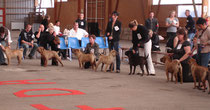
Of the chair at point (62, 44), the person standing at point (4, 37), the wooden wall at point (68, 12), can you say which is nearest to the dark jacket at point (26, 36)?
the chair at point (62, 44)

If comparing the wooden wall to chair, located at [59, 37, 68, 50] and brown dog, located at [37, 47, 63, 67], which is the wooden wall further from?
brown dog, located at [37, 47, 63, 67]

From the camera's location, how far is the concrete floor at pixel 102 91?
19.3 ft

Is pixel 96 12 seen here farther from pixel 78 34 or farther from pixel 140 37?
pixel 140 37

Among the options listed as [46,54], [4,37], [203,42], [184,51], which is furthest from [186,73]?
[4,37]

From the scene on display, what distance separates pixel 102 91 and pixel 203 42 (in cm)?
240

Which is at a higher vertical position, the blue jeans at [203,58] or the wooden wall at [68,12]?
the wooden wall at [68,12]

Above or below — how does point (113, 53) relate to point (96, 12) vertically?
below

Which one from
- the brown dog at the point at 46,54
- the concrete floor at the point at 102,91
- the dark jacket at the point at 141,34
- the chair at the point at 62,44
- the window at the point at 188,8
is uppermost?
the window at the point at 188,8

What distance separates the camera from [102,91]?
7156mm

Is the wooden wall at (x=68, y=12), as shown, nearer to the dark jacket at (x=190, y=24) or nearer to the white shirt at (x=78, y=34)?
the dark jacket at (x=190, y=24)

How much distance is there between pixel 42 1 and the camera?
1505 inches

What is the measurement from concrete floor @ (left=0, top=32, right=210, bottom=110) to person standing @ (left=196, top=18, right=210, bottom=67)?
2.13 feet

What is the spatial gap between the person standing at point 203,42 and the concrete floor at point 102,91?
65 centimetres

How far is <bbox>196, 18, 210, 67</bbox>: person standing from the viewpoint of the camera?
7.73m
